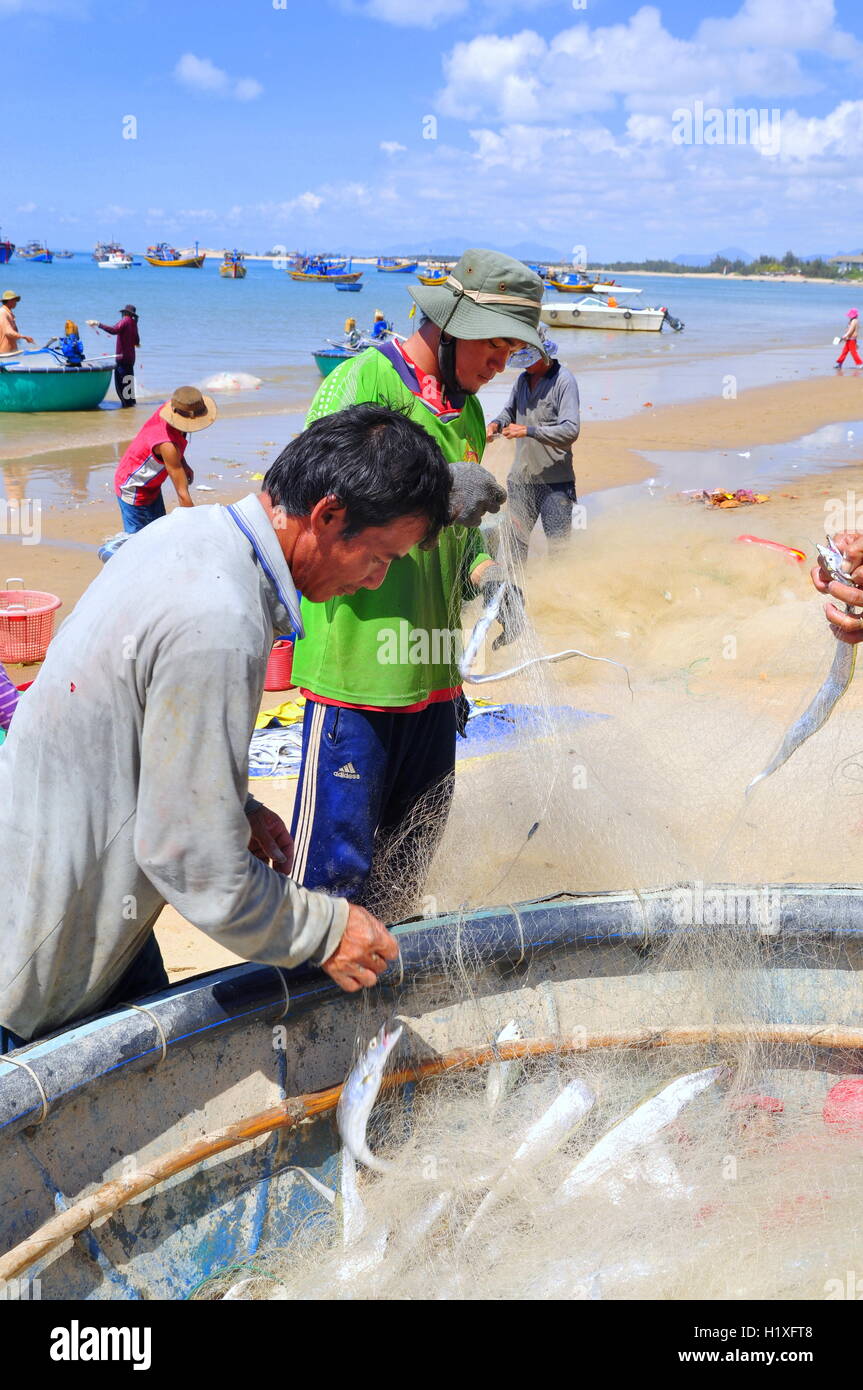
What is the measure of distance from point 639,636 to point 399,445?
502cm

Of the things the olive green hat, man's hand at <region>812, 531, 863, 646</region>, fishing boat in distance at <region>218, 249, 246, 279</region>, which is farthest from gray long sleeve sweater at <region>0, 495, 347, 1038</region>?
fishing boat in distance at <region>218, 249, 246, 279</region>

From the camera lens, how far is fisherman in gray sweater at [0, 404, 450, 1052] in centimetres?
161

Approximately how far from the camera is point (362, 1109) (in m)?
2.24

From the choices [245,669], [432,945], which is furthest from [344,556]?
[432,945]

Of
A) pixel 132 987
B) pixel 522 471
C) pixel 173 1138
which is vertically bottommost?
pixel 173 1138

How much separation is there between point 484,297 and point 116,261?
128 meters

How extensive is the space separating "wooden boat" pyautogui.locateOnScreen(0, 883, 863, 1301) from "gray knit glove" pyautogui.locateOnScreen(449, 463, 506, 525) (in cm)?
101

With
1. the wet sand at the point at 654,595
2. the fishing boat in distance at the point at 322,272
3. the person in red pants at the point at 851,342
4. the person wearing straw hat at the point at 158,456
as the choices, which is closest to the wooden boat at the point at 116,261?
the fishing boat in distance at the point at 322,272

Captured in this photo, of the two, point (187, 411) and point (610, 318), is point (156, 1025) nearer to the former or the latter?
point (187, 411)

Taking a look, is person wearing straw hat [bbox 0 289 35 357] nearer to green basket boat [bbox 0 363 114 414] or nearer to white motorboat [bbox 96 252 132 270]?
green basket boat [bbox 0 363 114 414]

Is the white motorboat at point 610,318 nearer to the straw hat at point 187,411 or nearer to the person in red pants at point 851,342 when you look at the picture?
the person in red pants at point 851,342

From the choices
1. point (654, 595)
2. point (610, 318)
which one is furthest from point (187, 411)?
point (610, 318)

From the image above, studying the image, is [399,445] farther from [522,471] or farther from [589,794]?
[522,471]

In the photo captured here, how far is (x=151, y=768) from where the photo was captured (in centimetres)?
163
